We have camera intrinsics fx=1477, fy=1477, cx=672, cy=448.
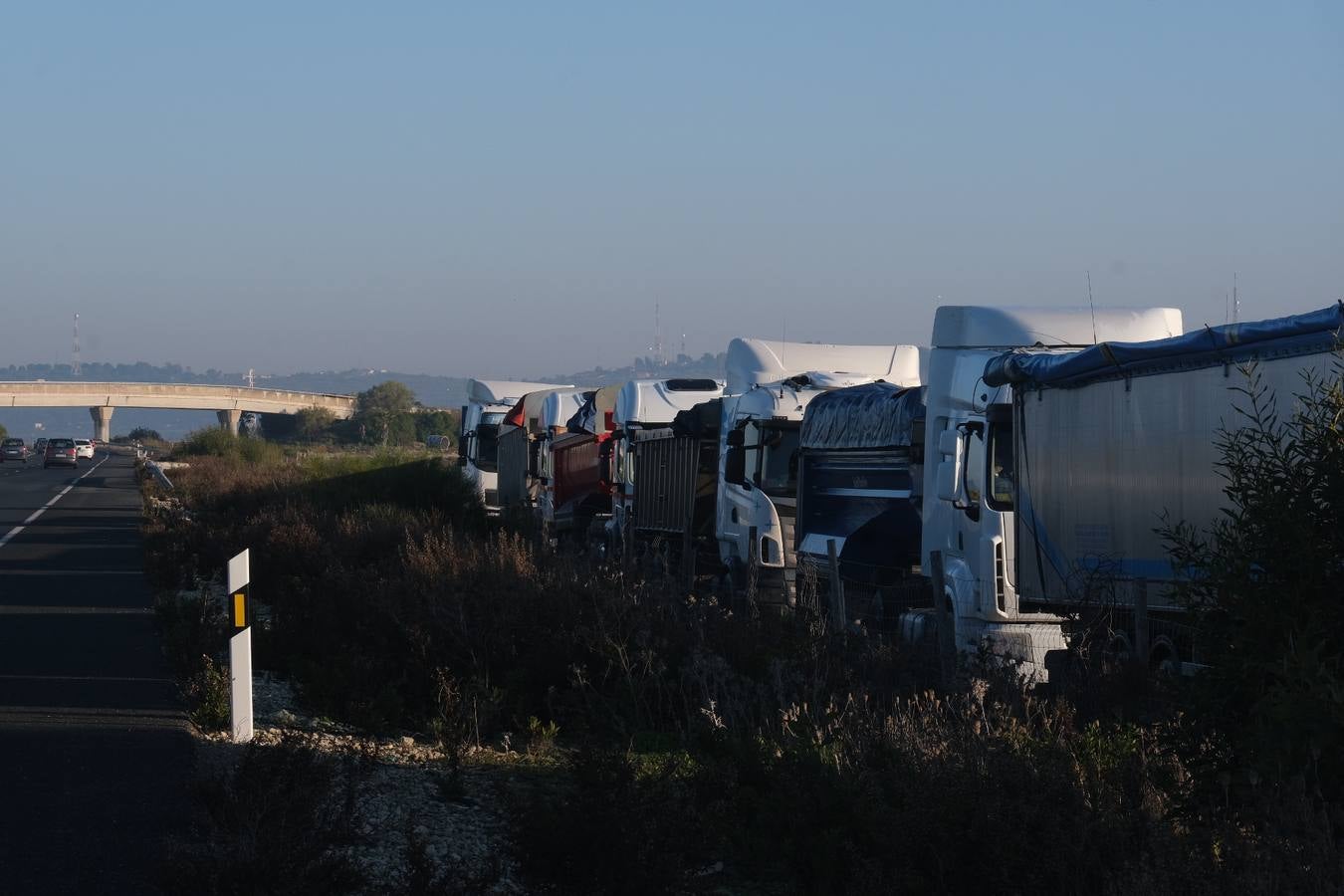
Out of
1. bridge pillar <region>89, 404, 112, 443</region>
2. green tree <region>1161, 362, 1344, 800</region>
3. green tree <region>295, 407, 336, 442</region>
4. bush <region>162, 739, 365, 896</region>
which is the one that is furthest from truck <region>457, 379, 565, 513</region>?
bridge pillar <region>89, 404, 112, 443</region>

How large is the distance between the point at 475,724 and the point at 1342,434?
5724mm

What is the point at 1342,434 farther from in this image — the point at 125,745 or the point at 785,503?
the point at 785,503

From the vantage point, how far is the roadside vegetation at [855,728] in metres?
4.86

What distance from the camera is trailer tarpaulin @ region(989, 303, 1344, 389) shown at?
8.36m

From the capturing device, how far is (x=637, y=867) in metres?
5.50

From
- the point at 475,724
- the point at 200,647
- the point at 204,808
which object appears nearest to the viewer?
the point at 204,808

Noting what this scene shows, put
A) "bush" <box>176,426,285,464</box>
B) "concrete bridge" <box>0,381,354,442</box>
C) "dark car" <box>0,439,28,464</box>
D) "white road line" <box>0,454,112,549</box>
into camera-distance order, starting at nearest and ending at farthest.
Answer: "white road line" <box>0,454,112,549</box>
"bush" <box>176,426,285,464</box>
"dark car" <box>0,439,28,464</box>
"concrete bridge" <box>0,381,354,442</box>

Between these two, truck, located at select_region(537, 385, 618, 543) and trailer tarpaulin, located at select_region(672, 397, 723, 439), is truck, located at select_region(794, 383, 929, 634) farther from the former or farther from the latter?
truck, located at select_region(537, 385, 618, 543)

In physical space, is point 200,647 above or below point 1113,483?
below

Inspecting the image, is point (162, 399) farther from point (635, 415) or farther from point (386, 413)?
point (635, 415)

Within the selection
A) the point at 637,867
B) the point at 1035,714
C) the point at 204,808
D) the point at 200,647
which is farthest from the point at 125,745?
the point at 1035,714

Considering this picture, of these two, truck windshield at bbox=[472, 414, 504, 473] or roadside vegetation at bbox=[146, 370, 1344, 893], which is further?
truck windshield at bbox=[472, 414, 504, 473]

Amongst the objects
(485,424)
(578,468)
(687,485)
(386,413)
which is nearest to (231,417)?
(386,413)

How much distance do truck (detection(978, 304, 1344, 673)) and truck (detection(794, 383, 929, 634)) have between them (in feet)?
6.94
